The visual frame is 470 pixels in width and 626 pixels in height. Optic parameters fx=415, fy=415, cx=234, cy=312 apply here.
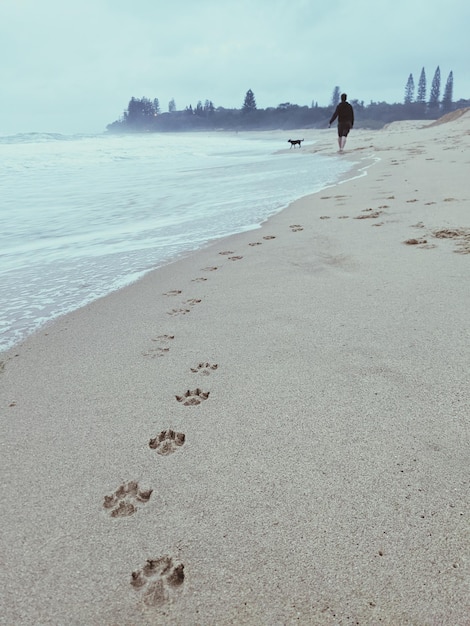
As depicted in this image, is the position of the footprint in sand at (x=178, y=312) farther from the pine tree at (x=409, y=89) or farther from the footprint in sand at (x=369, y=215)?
the pine tree at (x=409, y=89)

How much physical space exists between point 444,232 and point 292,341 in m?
2.20

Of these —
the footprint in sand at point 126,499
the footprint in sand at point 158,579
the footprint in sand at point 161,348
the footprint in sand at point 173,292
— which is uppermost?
the footprint in sand at point 173,292

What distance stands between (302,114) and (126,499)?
12286 cm

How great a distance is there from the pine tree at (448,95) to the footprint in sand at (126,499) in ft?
381

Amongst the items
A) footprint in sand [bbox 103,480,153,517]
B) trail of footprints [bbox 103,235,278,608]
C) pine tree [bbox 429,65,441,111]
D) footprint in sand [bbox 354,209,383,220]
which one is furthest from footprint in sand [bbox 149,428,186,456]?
pine tree [bbox 429,65,441,111]

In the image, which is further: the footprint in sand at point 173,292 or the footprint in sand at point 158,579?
the footprint in sand at point 173,292

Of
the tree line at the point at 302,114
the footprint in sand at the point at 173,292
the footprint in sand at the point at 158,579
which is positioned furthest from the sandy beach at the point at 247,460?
the tree line at the point at 302,114

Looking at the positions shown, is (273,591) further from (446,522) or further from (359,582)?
(446,522)

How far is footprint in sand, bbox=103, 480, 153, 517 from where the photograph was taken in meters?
1.25

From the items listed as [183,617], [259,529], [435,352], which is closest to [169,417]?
[259,529]

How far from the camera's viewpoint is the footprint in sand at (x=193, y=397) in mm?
1727

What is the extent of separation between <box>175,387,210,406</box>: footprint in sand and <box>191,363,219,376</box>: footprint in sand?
144 mm

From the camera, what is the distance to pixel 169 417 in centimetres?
164

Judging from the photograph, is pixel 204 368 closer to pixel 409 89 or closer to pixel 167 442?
pixel 167 442
